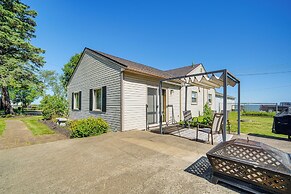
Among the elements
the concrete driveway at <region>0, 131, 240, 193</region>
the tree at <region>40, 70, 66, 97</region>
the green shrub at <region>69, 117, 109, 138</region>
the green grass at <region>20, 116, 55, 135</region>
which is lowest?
the green grass at <region>20, 116, 55, 135</region>

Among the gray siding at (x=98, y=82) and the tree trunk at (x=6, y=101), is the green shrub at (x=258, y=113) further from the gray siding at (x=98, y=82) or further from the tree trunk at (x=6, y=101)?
the tree trunk at (x=6, y=101)

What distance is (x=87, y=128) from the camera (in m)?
5.98

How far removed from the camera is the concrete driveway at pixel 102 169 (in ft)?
7.36

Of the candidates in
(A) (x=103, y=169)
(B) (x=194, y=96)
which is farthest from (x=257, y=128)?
(A) (x=103, y=169)

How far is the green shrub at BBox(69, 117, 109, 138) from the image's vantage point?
5.88m

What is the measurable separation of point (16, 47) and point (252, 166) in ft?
71.7

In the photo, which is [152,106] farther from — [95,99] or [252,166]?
[252,166]

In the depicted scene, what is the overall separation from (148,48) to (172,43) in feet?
8.89

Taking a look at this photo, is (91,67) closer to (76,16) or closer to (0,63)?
(76,16)

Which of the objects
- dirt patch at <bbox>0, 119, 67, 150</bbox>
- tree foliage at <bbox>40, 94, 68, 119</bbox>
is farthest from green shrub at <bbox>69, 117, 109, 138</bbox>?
tree foliage at <bbox>40, 94, 68, 119</bbox>

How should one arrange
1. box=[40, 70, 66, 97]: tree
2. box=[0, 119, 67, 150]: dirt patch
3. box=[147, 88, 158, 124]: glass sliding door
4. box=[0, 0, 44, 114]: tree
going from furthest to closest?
box=[40, 70, 66, 97]: tree < box=[0, 0, 44, 114]: tree < box=[147, 88, 158, 124]: glass sliding door < box=[0, 119, 67, 150]: dirt patch

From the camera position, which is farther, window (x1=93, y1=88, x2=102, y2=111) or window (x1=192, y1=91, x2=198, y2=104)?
window (x1=192, y1=91, x2=198, y2=104)

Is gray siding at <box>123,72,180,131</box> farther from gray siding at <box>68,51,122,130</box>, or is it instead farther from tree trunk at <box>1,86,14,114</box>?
tree trunk at <box>1,86,14,114</box>

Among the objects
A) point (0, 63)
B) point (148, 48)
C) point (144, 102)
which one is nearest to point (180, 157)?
point (144, 102)
